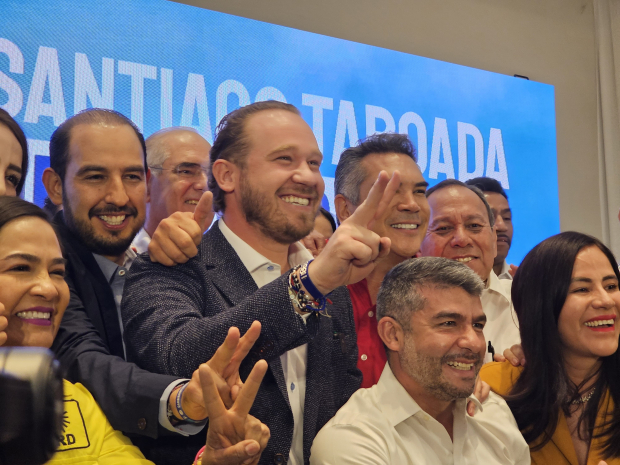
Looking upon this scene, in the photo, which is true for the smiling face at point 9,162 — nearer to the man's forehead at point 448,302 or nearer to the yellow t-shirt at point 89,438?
the yellow t-shirt at point 89,438

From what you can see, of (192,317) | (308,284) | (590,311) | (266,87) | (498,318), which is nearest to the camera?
(308,284)

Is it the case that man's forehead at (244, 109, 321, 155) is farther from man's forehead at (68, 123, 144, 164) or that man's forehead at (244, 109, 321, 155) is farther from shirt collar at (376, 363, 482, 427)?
shirt collar at (376, 363, 482, 427)

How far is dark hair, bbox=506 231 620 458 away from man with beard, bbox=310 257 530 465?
12cm

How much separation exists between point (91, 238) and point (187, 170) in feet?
2.98

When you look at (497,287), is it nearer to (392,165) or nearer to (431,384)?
(392,165)

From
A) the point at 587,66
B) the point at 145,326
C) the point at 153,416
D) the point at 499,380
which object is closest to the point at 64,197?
the point at 145,326

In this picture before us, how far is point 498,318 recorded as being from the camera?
3.29 metres

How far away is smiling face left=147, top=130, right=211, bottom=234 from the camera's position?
317 cm

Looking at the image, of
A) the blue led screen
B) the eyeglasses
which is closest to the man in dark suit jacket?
the eyeglasses

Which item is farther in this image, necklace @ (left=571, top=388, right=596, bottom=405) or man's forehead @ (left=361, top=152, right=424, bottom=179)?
man's forehead @ (left=361, top=152, right=424, bottom=179)

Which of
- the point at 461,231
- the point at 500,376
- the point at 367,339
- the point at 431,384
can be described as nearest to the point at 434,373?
the point at 431,384

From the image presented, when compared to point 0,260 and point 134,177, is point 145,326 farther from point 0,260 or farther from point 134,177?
point 134,177

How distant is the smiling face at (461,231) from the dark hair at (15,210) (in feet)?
6.08

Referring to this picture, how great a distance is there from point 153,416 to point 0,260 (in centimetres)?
58
